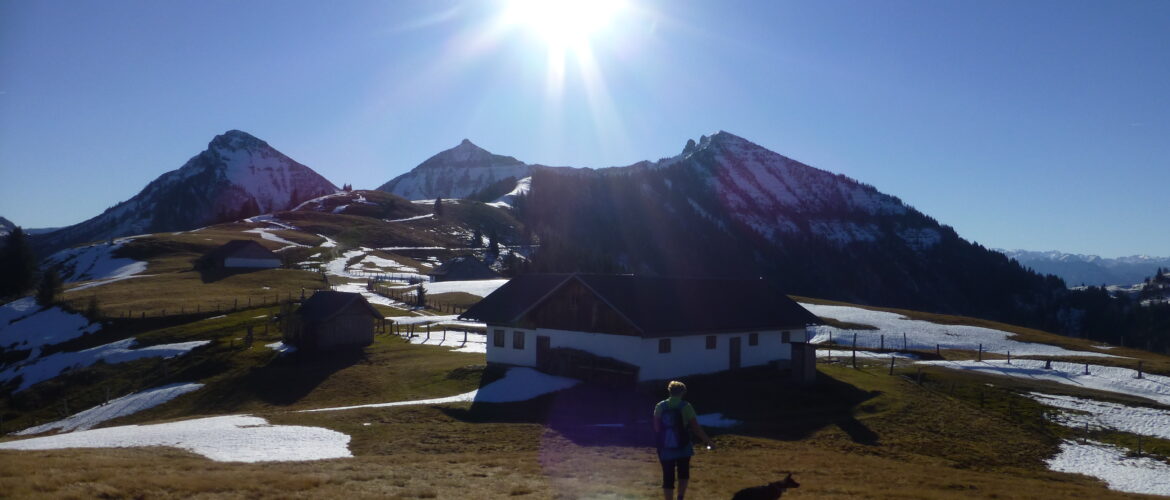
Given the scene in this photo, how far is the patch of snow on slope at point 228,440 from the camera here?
2262cm

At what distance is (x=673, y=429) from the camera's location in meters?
13.4

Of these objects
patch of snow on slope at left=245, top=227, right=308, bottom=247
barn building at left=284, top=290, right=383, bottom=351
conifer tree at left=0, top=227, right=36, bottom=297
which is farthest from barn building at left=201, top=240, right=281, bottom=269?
barn building at left=284, top=290, right=383, bottom=351

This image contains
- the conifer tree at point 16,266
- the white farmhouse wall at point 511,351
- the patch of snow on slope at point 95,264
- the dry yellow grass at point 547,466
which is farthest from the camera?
the patch of snow on slope at point 95,264

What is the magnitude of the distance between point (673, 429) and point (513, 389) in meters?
26.5

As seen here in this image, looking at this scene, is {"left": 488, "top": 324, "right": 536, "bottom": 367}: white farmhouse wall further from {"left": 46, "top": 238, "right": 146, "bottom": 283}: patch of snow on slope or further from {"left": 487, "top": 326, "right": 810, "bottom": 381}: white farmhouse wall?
{"left": 46, "top": 238, "right": 146, "bottom": 283}: patch of snow on slope

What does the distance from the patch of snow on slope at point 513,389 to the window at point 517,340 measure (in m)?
2.01

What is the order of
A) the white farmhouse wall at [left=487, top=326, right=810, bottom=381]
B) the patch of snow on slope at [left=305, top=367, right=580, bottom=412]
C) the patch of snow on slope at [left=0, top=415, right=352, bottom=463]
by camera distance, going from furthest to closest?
the white farmhouse wall at [left=487, top=326, right=810, bottom=381]
the patch of snow on slope at [left=305, top=367, right=580, bottom=412]
the patch of snow on slope at [left=0, top=415, right=352, bottom=463]

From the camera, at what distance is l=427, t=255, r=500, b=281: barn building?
126125 millimetres

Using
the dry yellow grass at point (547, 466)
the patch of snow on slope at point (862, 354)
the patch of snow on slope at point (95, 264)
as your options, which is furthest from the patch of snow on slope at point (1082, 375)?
the patch of snow on slope at point (95, 264)

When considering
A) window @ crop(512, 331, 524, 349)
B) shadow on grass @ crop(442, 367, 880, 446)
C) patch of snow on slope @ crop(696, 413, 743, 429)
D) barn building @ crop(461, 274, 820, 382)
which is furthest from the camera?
window @ crop(512, 331, 524, 349)

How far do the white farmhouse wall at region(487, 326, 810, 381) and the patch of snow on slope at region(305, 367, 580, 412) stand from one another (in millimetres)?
2086

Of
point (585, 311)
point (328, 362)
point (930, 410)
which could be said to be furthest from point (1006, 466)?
point (328, 362)

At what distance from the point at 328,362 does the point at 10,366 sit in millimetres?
32550

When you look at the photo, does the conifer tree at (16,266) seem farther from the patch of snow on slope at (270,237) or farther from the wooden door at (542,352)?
the wooden door at (542,352)
